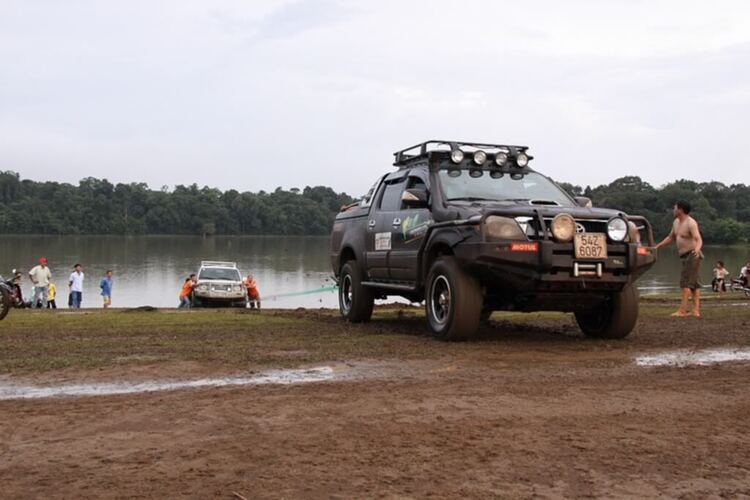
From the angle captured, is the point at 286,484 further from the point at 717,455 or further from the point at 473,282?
the point at 473,282

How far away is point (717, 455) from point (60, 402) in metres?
3.88

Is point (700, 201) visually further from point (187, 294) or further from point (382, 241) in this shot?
point (382, 241)

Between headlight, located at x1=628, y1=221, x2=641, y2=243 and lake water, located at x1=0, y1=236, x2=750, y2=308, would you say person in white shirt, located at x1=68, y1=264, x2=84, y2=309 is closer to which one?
lake water, located at x1=0, y1=236, x2=750, y2=308

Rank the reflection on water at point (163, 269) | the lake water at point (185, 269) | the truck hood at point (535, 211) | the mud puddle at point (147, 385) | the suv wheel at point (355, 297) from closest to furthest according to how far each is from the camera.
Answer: the mud puddle at point (147, 385) < the truck hood at point (535, 211) < the suv wheel at point (355, 297) < the lake water at point (185, 269) < the reflection on water at point (163, 269)

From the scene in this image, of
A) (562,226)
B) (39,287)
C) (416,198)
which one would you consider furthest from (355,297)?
(39,287)

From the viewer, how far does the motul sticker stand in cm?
1045

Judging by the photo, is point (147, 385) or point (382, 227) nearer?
point (147, 385)

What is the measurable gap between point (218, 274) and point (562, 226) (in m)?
22.4

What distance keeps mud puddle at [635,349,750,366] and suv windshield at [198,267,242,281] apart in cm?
2239

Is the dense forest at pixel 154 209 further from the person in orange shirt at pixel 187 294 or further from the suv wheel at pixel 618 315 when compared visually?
the suv wheel at pixel 618 315

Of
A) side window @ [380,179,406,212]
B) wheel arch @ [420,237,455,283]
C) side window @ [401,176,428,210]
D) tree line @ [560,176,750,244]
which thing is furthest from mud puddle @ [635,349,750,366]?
tree line @ [560,176,750,244]

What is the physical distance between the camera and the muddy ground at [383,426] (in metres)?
3.63

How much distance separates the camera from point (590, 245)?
324 inches

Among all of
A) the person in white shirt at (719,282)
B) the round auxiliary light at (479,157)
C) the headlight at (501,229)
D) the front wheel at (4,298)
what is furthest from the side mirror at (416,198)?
the person in white shirt at (719,282)
